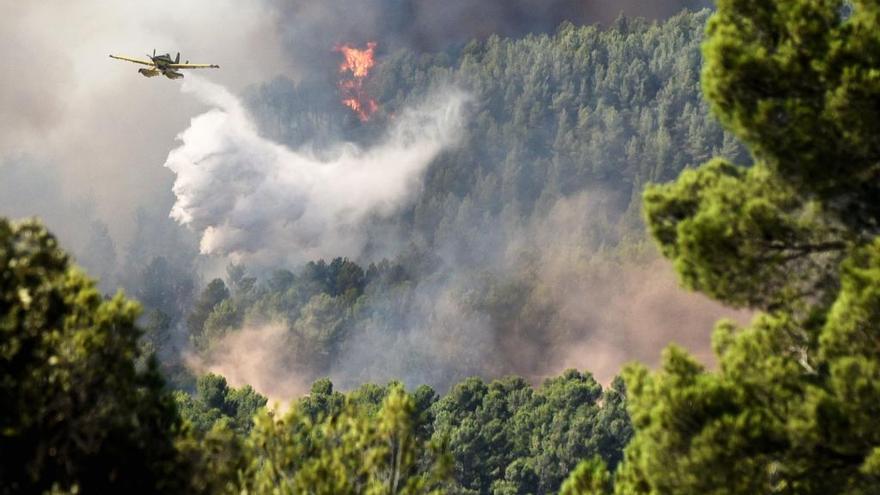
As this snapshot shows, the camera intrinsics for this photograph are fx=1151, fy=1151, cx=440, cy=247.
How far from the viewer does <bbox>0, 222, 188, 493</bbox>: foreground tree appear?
49.8 ft

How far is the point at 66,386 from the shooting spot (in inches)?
607

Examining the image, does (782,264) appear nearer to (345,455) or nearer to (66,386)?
(345,455)

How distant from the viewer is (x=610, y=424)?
10962 centimetres

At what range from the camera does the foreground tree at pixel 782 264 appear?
629 inches

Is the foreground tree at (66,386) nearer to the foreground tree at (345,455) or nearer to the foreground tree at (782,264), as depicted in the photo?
the foreground tree at (345,455)

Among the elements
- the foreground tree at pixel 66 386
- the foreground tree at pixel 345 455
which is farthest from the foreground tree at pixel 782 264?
the foreground tree at pixel 66 386

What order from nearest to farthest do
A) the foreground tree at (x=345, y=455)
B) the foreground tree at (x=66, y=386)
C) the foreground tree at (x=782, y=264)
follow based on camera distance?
the foreground tree at (x=66, y=386), the foreground tree at (x=782, y=264), the foreground tree at (x=345, y=455)

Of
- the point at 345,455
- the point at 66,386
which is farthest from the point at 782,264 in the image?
the point at 66,386

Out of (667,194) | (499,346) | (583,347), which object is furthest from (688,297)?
(667,194)

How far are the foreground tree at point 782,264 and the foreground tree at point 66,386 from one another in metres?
7.51

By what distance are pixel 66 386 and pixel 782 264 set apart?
35.3ft

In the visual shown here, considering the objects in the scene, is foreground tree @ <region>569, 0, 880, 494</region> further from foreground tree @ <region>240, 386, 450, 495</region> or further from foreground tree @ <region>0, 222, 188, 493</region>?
foreground tree @ <region>0, 222, 188, 493</region>

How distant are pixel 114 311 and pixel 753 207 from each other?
9.55m

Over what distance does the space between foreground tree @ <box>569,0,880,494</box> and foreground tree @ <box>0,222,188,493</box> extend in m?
7.51
